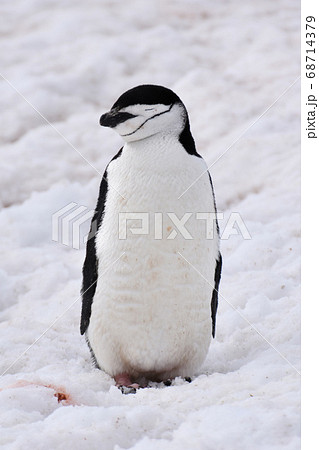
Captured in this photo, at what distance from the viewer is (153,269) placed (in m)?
1.74

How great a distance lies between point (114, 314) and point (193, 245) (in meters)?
0.29

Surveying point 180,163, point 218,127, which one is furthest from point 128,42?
point 180,163

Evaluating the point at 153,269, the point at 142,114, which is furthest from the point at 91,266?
the point at 142,114

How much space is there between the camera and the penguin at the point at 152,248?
5.62 ft

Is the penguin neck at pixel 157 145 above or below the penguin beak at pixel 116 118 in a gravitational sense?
below

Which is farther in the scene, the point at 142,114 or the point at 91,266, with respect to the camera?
the point at 91,266

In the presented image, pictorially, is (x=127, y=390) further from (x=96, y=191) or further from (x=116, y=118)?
(x=96, y=191)

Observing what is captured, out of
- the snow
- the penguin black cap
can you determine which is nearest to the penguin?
the penguin black cap

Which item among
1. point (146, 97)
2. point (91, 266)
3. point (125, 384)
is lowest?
point (125, 384)

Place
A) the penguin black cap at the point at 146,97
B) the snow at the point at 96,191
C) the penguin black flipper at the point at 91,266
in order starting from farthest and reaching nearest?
the penguin black flipper at the point at 91,266 < the penguin black cap at the point at 146,97 < the snow at the point at 96,191

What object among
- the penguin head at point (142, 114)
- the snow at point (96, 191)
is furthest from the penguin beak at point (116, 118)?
the snow at point (96, 191)

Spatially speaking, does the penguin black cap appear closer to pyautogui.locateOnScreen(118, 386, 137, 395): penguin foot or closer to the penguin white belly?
the penguin white belly

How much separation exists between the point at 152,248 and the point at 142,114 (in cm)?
35

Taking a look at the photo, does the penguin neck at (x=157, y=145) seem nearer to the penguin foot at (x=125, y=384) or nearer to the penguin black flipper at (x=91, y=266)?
the penguin black flipper at (x=91, y=266)
